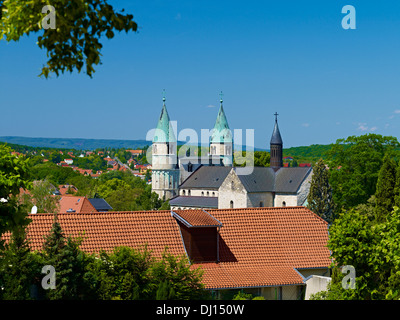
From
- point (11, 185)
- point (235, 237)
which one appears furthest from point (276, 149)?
point (11, 185)

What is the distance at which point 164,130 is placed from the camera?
10138 centimetres

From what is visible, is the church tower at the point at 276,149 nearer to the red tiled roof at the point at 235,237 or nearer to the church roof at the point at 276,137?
the church roof at the point at 276,137

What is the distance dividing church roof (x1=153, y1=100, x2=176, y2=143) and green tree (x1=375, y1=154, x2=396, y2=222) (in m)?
69.5

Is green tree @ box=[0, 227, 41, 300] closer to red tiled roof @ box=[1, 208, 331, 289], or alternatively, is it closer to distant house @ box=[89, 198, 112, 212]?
red tiled roof @ box=[1, 208, 331, 289]

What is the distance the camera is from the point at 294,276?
2152 cm

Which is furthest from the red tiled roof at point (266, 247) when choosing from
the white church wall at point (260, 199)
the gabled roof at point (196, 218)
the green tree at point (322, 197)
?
the white church wall at point (260, 199)

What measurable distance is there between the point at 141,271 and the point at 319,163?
4014cm

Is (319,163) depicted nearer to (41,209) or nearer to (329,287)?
(41,209)

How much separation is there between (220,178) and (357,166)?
36512mm

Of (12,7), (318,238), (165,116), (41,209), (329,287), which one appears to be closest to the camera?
(12,7)

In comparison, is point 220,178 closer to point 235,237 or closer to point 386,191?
point 386,191
